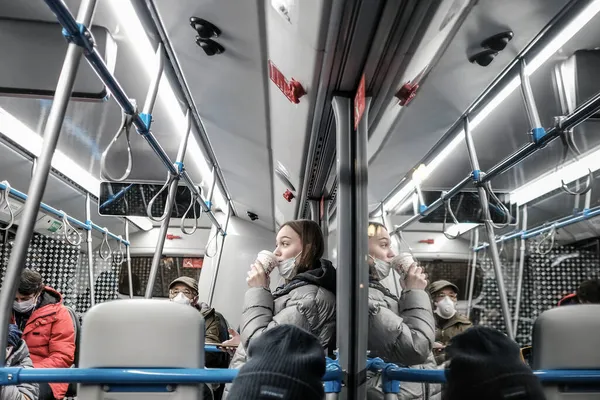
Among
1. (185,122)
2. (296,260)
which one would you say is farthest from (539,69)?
(185,122)

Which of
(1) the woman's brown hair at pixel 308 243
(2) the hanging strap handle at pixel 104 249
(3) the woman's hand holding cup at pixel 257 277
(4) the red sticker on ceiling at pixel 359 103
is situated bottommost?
(3) the woman's hand holding cup at pixel 257 277

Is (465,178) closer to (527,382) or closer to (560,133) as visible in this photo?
(560,133)

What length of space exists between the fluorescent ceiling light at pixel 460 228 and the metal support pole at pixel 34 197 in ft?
5.94

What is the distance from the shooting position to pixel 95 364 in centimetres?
161

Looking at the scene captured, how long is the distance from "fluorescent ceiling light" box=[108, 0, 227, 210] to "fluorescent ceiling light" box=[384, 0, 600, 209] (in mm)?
1605

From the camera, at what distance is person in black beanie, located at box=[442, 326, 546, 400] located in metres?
1.06

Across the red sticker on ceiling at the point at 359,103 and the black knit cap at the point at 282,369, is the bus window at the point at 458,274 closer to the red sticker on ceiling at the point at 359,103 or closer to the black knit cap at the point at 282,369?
the red sticker on ceiling at the point at 359,103

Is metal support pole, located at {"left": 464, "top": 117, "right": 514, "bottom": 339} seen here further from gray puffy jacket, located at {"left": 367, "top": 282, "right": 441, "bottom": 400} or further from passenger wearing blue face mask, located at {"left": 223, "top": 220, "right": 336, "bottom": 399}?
passenger wearing blue face mask, located at {"left": 223, "top": 220, "right": 336, "bottom": 399}

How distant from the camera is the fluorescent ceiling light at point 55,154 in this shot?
374cm

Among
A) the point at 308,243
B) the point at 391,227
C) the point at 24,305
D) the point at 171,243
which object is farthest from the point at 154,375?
the point at 171,243

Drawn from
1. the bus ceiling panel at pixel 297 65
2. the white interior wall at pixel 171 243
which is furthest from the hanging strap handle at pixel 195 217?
the bus ceiling panel at pixel 297 65

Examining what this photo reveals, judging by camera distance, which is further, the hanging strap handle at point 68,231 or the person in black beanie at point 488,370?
the hanging strap handle at point 68,231

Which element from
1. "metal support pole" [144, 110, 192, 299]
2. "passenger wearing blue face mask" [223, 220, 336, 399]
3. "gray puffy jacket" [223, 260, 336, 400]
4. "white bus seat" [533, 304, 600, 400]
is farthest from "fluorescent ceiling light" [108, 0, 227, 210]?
"white bus seat" [533, 304, 600, 400]

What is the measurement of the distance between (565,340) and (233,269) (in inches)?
150
